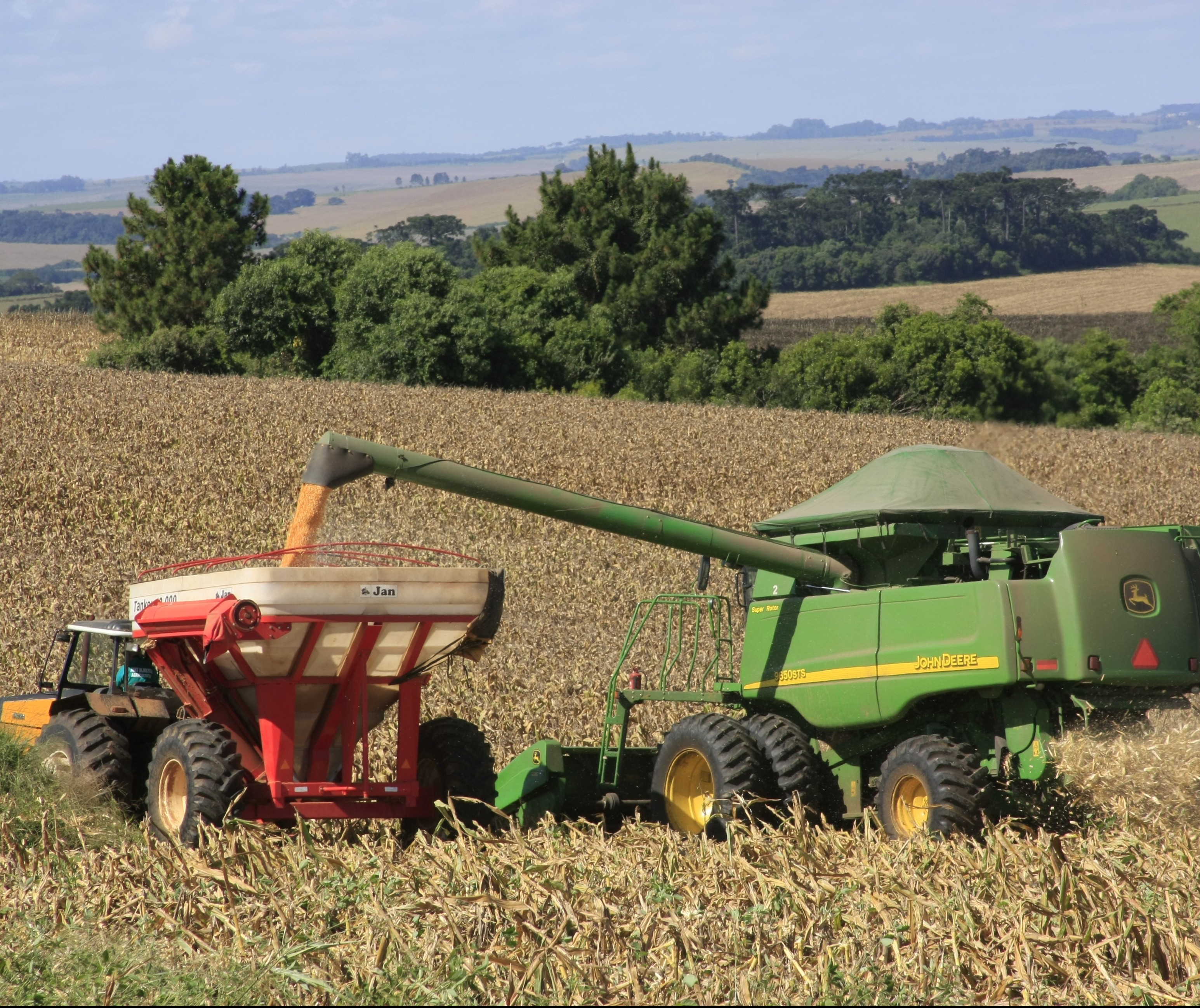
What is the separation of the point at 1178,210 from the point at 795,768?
11909 cm

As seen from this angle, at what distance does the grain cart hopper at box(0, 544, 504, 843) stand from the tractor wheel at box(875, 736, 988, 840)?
2457 millimetres

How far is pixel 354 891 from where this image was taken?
5.69 meters

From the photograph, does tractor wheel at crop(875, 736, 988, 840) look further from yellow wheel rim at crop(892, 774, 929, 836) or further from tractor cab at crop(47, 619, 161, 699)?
tractor cab at crop(47, 619, 161, 699)

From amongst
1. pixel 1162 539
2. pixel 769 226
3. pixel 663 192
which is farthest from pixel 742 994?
pixel 769 226

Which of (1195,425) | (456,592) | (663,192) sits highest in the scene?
(663,192)

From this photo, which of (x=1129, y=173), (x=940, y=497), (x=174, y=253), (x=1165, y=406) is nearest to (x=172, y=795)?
(x=940, y=497)

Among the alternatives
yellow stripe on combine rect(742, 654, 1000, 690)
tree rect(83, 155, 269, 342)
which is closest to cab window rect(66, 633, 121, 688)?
yellow stripe on combine rect(742, 654, 1000, 690)

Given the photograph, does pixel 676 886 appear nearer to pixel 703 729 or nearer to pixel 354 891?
pixel 354 891

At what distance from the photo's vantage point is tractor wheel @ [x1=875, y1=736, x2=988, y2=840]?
7.01 m

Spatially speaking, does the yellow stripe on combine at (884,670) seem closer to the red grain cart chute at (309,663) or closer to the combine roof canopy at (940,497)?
the combine roof canopy at (940,497)

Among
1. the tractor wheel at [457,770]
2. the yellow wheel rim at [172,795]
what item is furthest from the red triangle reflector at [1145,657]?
the yellow wheel rim at [172,795]

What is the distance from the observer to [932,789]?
280 inches

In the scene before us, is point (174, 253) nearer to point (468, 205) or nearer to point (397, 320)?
point (397, 320)

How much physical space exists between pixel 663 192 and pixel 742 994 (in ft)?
177
